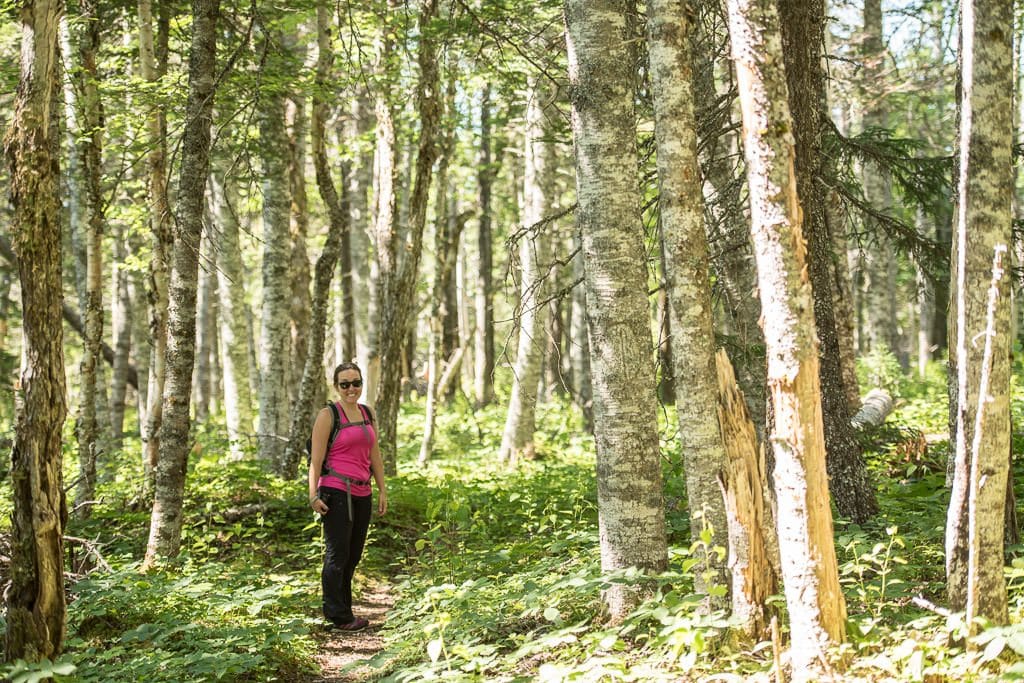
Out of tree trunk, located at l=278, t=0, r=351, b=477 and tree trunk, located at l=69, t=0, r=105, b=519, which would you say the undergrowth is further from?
tree trunk, located at l=278, t=0, r=351, b=477

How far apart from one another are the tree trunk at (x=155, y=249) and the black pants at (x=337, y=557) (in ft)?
11.3

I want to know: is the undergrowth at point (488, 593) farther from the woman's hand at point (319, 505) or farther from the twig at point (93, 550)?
the woman's hand at point (319, 505)

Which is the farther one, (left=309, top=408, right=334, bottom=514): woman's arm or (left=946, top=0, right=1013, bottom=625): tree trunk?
(left=309, top=408, right=334, bottom=514): woman's arm

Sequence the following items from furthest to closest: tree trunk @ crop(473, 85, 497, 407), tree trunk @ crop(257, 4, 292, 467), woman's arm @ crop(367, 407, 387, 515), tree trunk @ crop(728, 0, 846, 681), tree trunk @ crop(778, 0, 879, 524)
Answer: tree trunk @ crop(473, 85, 497, 407), tree trunk @ crop(257, 4, 292, 467), woman's arm @ crop(367, 407, 387, 515), tree trunk @ crop(778, 0, 879, 524), tree trunk @ crop(728, 0, 846, 681)

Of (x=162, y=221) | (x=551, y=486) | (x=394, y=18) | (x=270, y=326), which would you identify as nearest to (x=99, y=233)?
(x=162, y=221)

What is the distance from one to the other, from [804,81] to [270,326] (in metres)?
8.67

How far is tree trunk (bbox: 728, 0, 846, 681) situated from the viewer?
3.76 m

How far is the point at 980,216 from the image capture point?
4.20 m

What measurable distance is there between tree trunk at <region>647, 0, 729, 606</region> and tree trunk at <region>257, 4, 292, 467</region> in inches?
342

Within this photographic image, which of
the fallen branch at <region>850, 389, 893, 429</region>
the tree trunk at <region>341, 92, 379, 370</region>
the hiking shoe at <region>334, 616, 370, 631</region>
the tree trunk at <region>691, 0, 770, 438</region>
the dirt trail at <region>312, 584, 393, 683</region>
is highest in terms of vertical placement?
the tree trunk at <region>341, 92, 379, 370</region>

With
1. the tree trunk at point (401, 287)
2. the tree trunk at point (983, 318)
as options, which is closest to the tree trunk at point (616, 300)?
the tree trunk at point (983, 318)

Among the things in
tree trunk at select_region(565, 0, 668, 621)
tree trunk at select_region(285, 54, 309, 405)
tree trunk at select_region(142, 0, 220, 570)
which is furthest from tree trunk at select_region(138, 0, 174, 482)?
tree trunk at select_region(565, 0, 668, 621)

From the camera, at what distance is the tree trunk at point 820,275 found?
6.82 meters

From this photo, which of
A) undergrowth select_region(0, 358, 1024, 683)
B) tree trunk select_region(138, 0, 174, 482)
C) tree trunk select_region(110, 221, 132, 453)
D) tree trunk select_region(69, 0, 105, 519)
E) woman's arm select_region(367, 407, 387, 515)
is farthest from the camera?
tree trunk select_region(110, 221, 132, 453)
